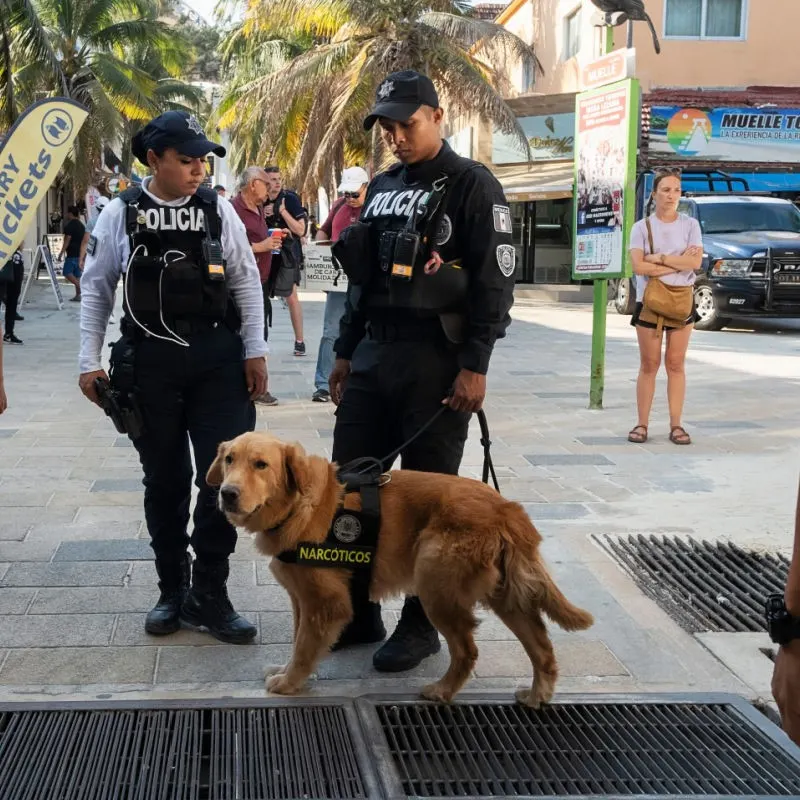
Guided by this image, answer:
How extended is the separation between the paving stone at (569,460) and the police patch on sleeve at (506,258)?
367cm

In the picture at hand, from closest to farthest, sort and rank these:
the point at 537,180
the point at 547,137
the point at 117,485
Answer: the point at 117,485, the point at 537,180, the point at 547,137

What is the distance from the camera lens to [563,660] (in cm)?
421

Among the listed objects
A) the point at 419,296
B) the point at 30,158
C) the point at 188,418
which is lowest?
the point at 188,418

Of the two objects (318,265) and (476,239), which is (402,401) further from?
(318,265)

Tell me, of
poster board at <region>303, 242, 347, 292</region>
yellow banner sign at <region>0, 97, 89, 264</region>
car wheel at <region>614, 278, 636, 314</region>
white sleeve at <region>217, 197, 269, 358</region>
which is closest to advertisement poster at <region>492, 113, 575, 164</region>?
car wheel at <region>614, 278, 636, 314</region>

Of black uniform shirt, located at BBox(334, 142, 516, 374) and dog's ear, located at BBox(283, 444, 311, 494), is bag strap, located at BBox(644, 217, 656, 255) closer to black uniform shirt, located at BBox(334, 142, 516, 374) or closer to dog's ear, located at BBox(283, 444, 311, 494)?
black uniform shirt, located at BBox(334, 142, 516, 374)

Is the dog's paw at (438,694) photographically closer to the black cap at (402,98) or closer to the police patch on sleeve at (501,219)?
the police patch on sleeve at (501,219)

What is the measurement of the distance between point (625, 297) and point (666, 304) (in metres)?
12.7

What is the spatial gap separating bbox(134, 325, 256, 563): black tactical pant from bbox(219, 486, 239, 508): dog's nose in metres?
0.63

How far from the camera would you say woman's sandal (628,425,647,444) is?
8289 millimetres

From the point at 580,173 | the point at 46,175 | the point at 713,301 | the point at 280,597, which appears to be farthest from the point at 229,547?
the point at 713,301

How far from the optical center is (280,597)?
4.84 meters

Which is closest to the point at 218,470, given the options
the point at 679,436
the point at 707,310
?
the point at 679,436

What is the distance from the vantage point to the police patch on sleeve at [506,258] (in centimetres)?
394
